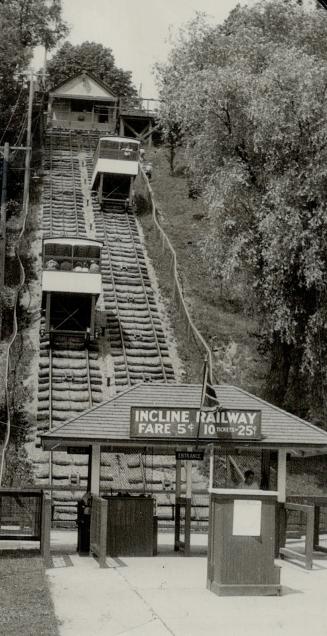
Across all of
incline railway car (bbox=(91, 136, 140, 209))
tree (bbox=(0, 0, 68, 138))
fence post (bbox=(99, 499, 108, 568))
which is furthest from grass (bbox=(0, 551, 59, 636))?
tree (bbox=(0, 0, 68, 138))

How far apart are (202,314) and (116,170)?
12.3m

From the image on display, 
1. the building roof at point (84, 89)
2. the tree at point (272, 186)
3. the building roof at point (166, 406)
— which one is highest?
the building roof at point (84, 89)

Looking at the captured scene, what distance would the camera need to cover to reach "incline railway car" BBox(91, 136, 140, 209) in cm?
4872

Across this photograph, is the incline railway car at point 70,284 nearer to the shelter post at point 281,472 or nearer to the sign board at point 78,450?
the sign board at point 78,450

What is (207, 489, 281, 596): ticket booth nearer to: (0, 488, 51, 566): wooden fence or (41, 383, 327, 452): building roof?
(41, 383, 327, 452): building roof

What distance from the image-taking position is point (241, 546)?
14.5 meters

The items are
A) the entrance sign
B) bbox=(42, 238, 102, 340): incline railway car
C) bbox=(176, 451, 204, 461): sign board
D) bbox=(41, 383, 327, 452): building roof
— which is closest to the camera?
the entrance sign

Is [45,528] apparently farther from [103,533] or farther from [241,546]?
[241,546]

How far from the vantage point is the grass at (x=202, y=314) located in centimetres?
3462

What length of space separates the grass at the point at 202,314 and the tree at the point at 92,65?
120 feet

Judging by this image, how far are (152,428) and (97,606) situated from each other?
5310 millimetres

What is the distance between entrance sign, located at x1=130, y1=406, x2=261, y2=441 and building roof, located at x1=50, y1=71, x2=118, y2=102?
186ft

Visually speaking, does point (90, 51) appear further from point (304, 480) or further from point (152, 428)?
point (152, 428)

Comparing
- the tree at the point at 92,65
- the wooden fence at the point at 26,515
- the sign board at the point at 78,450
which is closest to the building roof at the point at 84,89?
the tree at the point at 92,65
